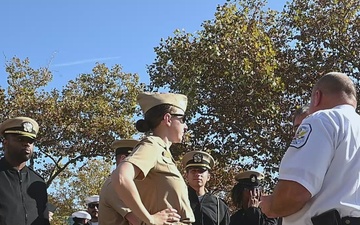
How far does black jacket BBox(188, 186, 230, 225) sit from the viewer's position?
226 inches

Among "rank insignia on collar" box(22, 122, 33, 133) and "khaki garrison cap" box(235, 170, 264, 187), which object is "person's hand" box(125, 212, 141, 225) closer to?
"rank insignia on collar" box(22, 122, 33, 133)

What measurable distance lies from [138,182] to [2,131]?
6.20ft

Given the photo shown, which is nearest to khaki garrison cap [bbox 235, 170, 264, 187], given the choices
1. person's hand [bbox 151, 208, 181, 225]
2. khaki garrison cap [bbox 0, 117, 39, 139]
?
khaki garrison cap [bbox 0, 117, 39, 139]

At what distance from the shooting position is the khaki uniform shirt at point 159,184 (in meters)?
3.47

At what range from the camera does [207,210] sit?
19.1 feet

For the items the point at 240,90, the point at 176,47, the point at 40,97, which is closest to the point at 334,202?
the point at 240,90

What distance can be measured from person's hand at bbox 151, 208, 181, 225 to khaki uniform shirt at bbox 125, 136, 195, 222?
0.06m

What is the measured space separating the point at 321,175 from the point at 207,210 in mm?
3250

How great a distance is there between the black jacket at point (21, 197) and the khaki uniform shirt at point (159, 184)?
4.68 feet

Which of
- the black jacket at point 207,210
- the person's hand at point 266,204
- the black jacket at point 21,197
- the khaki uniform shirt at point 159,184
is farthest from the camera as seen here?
the black jacket at point 207,210

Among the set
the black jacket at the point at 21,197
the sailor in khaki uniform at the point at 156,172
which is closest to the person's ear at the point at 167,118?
the sailor in khaki uniform at the point at 156,172

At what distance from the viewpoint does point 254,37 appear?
13.1 meters

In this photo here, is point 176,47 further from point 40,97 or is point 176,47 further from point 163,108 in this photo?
point 163,108

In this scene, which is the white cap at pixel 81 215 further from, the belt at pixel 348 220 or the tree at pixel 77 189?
the tree at pixel 77 189
